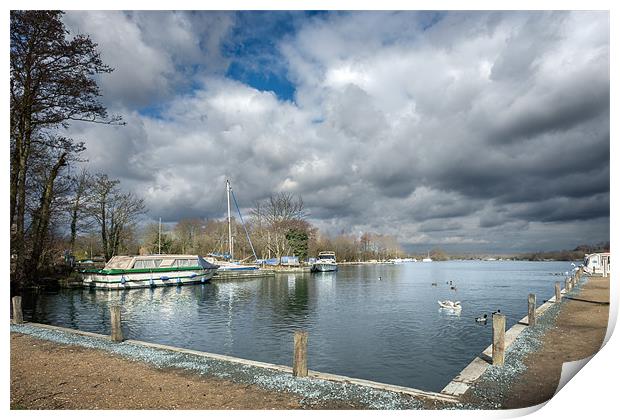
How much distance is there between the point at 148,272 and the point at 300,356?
1086 inches

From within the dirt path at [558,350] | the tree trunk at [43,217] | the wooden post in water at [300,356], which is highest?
the tree trunk at [43,217]

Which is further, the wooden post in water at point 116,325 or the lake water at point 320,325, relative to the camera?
the lake water at point 320,325

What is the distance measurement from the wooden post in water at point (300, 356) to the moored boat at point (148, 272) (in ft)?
86.3

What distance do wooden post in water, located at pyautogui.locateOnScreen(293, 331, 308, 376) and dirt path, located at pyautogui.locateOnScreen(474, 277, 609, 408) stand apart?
3179 mm

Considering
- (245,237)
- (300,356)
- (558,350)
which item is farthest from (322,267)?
(300,356)

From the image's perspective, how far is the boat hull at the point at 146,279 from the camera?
95.2 feet

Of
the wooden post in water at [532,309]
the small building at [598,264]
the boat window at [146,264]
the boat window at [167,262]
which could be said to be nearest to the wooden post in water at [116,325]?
the wooden post in water at [532,309]

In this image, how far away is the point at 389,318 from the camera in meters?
17.0

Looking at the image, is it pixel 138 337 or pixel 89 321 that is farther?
pixel 89 321

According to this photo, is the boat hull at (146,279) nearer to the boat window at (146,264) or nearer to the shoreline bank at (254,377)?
the boat window at (146,264)
